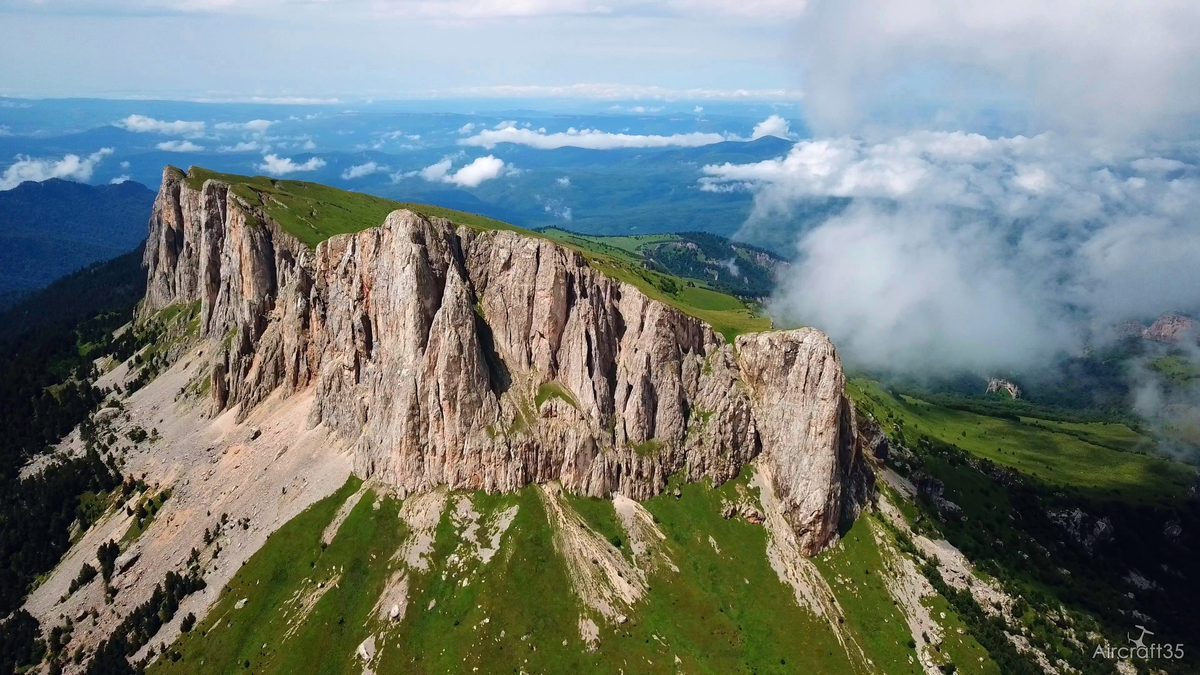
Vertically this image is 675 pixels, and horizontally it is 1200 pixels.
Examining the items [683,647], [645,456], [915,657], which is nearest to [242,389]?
[645,456]

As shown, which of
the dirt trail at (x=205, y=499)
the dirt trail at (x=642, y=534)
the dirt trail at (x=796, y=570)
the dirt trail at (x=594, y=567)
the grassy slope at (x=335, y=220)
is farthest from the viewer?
the grassy slope at (x=335, y=220)

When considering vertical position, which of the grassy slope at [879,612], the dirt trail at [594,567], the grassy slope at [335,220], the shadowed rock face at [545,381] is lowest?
the grassy slope at [879,612]

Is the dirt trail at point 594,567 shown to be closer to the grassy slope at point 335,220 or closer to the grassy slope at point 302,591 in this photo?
the grassy slope at point 302,591

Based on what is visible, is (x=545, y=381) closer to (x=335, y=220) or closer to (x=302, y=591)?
(x=302, y=591)

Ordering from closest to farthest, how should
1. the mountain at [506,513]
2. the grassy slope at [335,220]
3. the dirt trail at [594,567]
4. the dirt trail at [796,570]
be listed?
the mountain at [506,513]
the dirt trail at [594,567]
the dirt trail at [796,570]
the grassy slope at [335,220]

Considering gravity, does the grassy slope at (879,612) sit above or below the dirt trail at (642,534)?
below

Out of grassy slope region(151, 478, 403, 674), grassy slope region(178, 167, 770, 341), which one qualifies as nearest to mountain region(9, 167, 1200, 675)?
grassy slope region(151, 478, 403, 674)

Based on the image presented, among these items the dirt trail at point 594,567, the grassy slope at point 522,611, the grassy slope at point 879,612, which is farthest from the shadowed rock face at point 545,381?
the grassy slope at point 522,611
